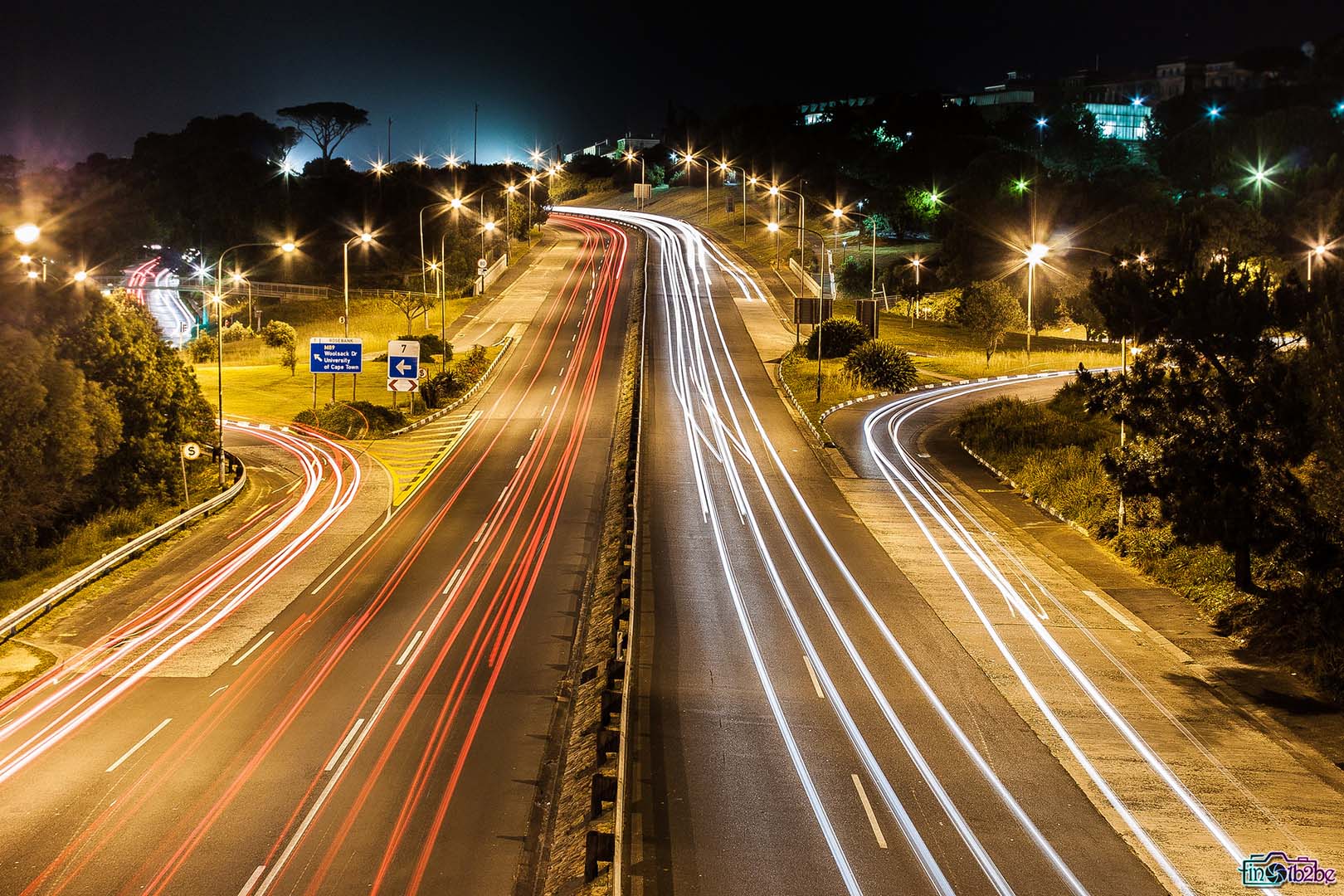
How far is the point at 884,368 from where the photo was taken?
61344mm

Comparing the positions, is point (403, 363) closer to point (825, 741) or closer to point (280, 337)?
point (280, 337)

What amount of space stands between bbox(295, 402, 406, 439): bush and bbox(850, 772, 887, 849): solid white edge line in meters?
40.1

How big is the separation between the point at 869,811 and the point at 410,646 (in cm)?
1215

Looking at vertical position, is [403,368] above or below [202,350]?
below

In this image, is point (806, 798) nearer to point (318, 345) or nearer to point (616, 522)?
point (616, 522)

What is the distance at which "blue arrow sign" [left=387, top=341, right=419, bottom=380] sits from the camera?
170 ft

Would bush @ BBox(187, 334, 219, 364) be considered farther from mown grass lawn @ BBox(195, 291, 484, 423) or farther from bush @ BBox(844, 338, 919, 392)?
bush @ BBox(844, 338, 919, 392)

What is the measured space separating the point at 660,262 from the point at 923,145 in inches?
1708

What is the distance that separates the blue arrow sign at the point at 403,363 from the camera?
170ft

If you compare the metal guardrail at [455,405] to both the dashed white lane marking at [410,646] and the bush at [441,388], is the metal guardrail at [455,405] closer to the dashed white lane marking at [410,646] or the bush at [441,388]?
the bush at [441,388]

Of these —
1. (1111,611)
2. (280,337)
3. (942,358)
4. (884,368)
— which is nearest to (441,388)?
(884,368)

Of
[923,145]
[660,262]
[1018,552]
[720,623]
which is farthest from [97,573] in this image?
[923,145]

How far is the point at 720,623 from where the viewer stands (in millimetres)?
26062

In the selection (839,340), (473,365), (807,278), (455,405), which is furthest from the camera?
(807,278)
